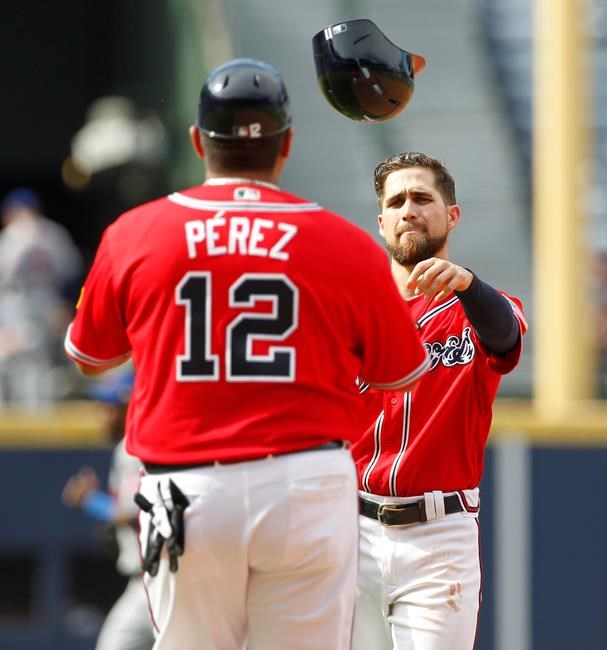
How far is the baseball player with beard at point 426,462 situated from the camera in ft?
13.8

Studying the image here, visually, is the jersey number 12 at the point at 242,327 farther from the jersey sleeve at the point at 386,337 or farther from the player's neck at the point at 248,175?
the player's neck at the point at 248,175

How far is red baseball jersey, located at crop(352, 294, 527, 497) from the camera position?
167 inches

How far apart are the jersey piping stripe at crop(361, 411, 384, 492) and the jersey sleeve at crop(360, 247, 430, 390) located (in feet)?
2.40

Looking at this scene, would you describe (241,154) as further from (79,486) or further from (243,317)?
(79,486)

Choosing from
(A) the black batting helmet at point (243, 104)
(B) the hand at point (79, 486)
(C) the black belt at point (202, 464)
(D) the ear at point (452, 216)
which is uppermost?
(A) the black batting helmet at point (243, 104)

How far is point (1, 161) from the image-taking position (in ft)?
48.1

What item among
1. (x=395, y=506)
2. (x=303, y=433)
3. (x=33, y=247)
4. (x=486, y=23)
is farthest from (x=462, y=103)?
(x=303, y=433)

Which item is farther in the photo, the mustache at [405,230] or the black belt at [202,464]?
the mustache at [405,230]

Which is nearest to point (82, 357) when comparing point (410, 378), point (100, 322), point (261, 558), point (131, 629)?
point (100, 322)

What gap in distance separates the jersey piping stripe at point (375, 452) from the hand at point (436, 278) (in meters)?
0.64

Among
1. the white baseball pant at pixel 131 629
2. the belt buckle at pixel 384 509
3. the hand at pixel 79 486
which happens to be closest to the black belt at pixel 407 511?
the belt buckle at pixel 384 509

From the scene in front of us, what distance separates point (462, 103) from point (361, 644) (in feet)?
26.8

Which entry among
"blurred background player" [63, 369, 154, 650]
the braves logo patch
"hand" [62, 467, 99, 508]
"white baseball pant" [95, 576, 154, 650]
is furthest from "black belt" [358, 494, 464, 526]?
"hand" [62, 467, 99, 508]

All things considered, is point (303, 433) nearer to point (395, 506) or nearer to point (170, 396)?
point (170, 396)
